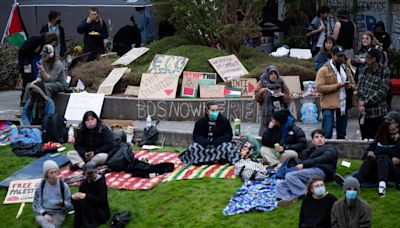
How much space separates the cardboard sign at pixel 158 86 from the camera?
18.5 meters

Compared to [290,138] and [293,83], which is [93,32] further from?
[290,138]

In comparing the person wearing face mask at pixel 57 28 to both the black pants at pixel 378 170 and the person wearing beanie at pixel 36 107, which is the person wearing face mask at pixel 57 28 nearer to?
the person wearing beanie at pixel 36 107

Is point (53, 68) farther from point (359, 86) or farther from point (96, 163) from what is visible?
point (359, 86)

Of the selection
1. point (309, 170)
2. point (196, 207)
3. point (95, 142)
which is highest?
point (95, 142)

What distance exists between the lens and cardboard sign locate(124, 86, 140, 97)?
18.9m

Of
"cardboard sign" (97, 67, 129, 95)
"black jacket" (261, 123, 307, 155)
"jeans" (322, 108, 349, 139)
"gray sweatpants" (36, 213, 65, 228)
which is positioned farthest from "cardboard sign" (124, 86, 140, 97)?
"gray sweatpants" (36, 213, 65, 228)

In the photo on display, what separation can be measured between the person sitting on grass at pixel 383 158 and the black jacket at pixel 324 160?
0.42 metres

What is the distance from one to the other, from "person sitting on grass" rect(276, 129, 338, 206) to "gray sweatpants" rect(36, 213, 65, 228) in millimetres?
2895

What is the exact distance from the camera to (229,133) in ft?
47.7

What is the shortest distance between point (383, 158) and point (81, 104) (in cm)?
784

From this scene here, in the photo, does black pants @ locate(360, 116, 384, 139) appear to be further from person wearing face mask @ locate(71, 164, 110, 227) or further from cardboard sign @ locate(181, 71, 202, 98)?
cardboard sign @ locate(181, 71, 202, 98)

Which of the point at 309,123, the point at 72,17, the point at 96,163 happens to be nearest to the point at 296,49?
the point at 309,123

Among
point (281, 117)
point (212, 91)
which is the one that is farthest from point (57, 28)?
point (281, 117)

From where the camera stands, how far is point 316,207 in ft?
36.6
